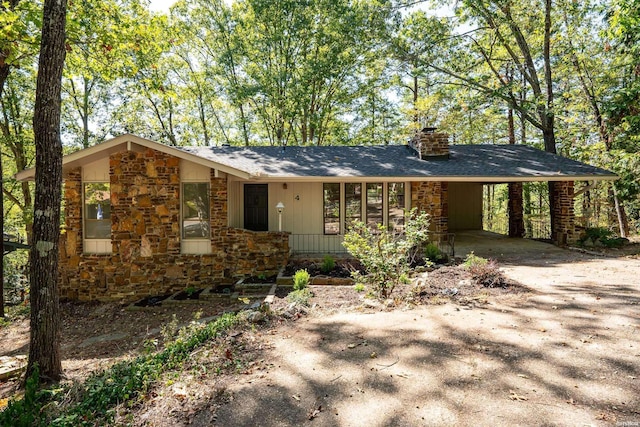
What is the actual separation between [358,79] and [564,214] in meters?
13.4

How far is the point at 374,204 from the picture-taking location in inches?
427

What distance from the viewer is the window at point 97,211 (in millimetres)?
9336

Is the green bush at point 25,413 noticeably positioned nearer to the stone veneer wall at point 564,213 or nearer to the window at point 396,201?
the window at point 396,201

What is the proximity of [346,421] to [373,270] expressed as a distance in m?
3.40

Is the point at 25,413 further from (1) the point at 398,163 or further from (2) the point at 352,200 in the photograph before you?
(1) the point at 398,163

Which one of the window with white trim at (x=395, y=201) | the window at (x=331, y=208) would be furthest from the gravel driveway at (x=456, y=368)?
the window at (x=331, y=208)

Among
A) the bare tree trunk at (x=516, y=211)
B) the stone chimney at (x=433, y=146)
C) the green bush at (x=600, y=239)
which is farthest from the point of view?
the bare tree trunk at (x=516, y=211)

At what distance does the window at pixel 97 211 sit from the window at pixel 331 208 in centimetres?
593

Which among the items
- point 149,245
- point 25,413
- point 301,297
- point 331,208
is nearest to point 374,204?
point 331,208

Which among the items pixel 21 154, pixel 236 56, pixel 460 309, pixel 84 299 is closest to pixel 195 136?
pixel 236 56

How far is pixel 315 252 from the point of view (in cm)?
1066

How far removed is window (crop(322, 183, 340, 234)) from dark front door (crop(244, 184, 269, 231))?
181 centimetres

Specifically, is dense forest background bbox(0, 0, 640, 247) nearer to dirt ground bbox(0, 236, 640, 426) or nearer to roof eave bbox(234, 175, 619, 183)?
roof eave bbox(234, 175, 619, 183)

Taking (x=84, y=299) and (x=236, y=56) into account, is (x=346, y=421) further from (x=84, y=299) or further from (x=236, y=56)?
(x=236, y=56)
